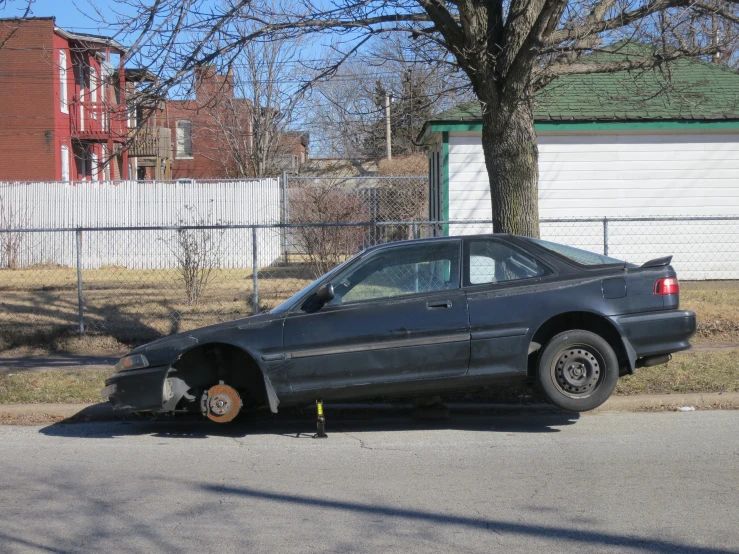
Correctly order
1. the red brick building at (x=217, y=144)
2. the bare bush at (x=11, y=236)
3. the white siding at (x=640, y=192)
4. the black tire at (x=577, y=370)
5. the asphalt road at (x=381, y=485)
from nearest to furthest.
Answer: the asphalt road at (x=381, y=485)
the black tire at (x=577, y=370)
the white siding at (x=640, y=192)
the bare bush at (x=11, y=236)
the red brick building at (x=217, y=144)

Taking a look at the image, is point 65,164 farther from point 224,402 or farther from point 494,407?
point 494,407

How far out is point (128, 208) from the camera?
22.4 m

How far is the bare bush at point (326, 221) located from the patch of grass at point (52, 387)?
4931 mm

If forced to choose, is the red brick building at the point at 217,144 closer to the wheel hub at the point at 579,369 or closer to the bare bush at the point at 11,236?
the bare bush at the point at 11,236

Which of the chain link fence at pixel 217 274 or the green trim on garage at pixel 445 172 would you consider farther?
the green trim on garage at pixel 445 172

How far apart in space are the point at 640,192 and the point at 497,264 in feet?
28.9

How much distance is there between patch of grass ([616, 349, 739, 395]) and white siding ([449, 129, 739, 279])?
6.15 meters

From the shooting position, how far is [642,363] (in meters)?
7.08

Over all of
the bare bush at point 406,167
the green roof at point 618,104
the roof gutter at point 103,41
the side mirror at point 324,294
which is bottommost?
the side mirror at point 324,294

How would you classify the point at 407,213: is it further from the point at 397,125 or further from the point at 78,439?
the point at 78,439

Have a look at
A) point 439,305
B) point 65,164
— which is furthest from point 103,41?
point 65,164

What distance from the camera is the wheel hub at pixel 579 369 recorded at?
684 centimetres

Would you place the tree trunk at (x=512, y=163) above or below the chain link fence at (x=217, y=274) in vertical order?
above

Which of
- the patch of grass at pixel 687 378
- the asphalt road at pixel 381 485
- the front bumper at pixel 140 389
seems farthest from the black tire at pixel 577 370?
the front bumper at pixel 140 389
